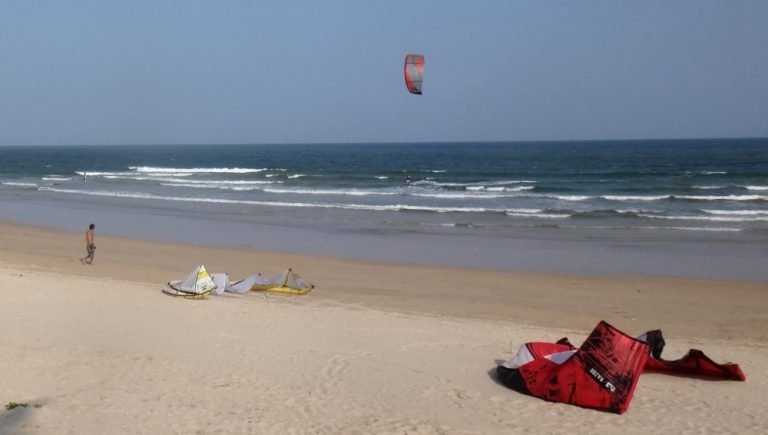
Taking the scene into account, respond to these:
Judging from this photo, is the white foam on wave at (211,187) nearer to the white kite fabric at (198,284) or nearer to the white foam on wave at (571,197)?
the white foam on wave at (571,197)

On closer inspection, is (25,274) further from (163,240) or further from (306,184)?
(306,184)

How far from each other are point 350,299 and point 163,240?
9.20 m

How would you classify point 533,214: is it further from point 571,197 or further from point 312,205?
point 312,205

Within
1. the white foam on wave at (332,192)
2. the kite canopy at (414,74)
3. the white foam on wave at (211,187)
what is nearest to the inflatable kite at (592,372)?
the kite canopy at (414,74)

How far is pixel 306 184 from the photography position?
41062mm

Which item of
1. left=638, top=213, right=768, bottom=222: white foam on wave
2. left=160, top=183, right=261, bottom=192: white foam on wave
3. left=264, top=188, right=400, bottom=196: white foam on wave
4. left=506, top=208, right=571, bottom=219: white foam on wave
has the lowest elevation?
left=160, top=183, right=261, bottom=192: white foam on wave

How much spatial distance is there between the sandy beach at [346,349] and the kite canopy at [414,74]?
3154mm

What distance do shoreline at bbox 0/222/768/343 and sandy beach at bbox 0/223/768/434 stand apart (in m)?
0.05

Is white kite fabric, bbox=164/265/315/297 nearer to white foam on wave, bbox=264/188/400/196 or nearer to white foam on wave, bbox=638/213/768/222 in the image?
white foam on wave, bbox=638/213/768/222

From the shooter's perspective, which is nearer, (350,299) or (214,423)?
(214,423)

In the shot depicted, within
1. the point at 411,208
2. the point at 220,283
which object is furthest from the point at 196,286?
the point at 411,208

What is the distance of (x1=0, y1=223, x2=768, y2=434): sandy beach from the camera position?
627cm

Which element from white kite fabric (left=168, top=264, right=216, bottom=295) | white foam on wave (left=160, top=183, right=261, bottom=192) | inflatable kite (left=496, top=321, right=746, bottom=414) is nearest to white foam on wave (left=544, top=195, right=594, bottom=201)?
white foam on wave (left=160, top=183, right=261, bottom=192)

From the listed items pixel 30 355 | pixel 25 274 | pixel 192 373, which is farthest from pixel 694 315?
pixel 25 274
